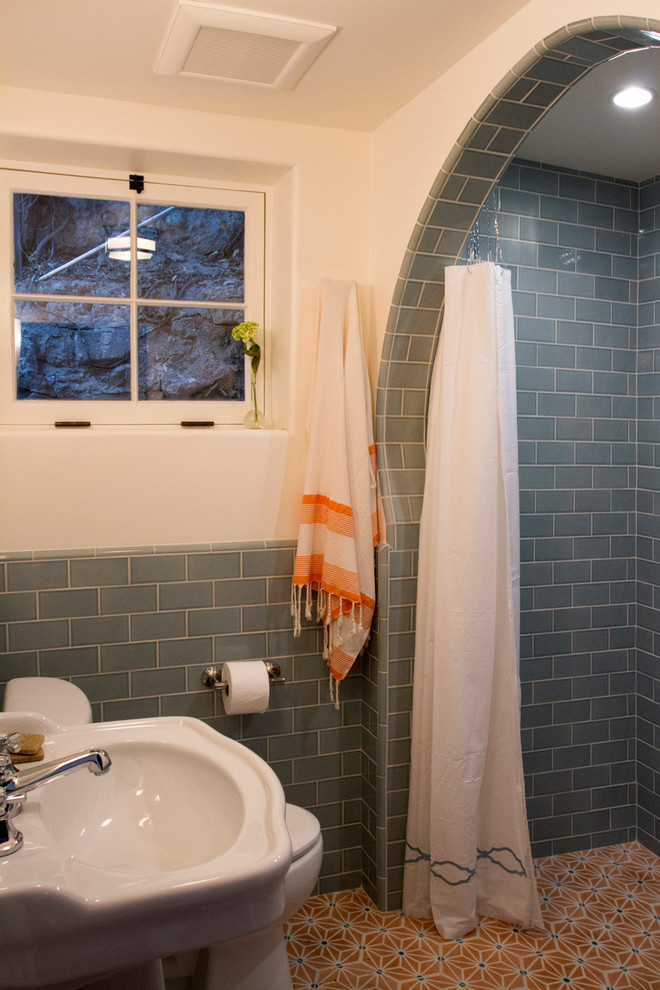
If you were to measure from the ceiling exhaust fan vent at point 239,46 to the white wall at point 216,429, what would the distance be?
0.28m

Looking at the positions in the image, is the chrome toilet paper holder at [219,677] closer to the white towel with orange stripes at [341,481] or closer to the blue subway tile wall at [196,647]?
the blue subway tile wall at [196,647]

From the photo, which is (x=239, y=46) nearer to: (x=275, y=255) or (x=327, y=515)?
(x=275, y=255)

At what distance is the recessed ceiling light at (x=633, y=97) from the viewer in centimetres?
220

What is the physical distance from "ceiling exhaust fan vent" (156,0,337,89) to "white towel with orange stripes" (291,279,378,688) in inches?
23.4

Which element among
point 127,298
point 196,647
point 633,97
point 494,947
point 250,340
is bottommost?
point 494,947

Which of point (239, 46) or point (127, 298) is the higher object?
point (239, 46)

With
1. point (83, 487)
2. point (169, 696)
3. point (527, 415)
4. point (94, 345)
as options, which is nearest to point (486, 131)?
point (527, 415)

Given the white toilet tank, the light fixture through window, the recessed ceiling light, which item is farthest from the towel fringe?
the recessed ceiling light

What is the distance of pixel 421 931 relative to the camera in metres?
2.37

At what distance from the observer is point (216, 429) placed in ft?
8.15

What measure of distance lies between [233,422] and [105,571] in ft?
2.08

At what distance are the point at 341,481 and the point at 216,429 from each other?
0.45 m

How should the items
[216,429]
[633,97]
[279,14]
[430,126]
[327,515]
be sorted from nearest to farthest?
[279,14] → [430,126] → [633,97] → [327,515] → [216,429]

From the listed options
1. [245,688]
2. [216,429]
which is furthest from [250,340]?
[245,688]
